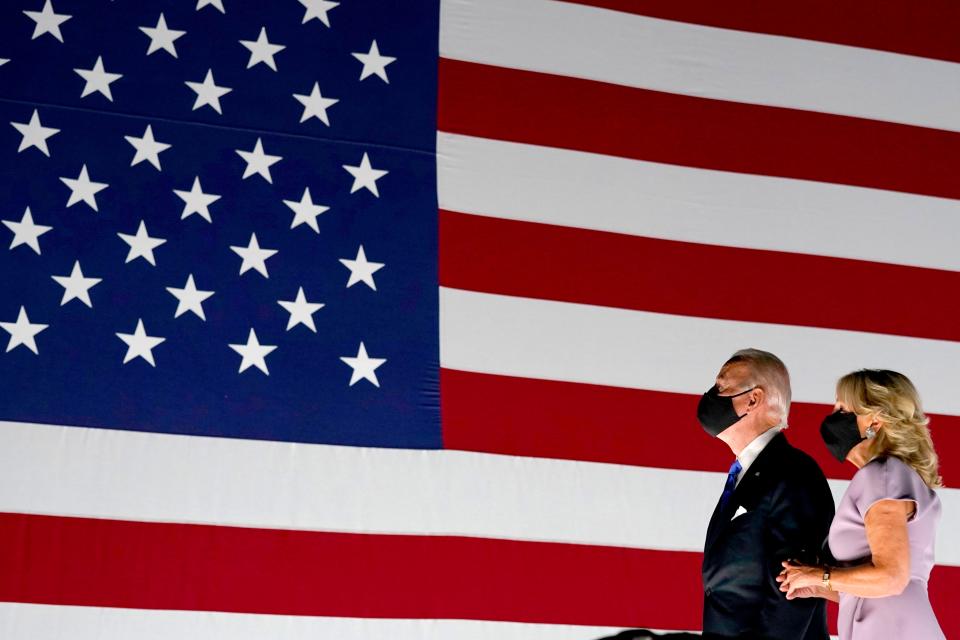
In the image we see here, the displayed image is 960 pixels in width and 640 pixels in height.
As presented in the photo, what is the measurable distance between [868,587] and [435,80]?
227 cm

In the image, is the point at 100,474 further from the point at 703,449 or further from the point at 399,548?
the point at 703,449

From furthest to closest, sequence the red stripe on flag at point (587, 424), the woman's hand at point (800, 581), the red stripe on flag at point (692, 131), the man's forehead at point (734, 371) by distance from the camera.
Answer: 1. the red stripe on flag at point (692, 131)
2. the red stripe on flag at point (587, 424)
3. the man's forehead at point (734, 371)
4. the woman's hand at point (800, 581)

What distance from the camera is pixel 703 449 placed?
350 cm

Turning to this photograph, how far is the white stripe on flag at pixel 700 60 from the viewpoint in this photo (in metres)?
3.76

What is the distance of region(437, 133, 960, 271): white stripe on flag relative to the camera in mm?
3590

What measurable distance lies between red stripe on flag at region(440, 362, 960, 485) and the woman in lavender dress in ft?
4.19

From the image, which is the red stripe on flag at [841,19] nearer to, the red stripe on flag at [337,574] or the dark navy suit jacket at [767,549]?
the red stripe on flag at [337,574]

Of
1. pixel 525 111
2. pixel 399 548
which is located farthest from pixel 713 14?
pixel 399 548

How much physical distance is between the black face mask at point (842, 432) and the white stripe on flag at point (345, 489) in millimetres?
1179

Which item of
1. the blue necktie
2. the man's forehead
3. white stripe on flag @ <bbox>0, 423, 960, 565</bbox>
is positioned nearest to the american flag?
white stripe on flag @ <bbox>0, 423, 960, 565</bbox>

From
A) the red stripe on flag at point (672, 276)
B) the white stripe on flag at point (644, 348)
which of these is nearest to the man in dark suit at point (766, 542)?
the white stripe on flag at point (644, 348)

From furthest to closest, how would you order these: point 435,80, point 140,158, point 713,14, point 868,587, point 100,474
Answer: point 713,14
point 435,80
point 140,158
point 100,474
point 868,587

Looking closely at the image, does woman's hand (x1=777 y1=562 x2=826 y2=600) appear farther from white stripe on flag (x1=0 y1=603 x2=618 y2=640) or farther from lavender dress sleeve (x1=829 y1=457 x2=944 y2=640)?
white stripe on flag (x1=0 y1=603 x2=618 y2=640)

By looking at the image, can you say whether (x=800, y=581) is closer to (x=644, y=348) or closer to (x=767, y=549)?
(x=767, y=549)
